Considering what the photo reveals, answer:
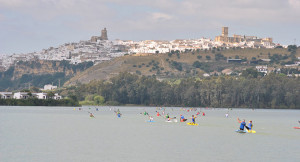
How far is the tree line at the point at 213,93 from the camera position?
17550cm

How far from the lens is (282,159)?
161ft

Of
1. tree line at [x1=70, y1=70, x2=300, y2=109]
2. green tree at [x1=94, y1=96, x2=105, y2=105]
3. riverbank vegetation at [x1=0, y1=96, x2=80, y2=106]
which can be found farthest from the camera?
green tree at [x1=94, y1=96, x2=105, y2=105]

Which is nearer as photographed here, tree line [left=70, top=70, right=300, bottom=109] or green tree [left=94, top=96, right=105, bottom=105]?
tree line [left=70, top=70, right=300, bottom=109]

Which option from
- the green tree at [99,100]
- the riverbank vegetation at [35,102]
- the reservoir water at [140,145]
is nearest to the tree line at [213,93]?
the green tree at [99,100]

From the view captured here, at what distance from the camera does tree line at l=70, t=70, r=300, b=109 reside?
576 feet

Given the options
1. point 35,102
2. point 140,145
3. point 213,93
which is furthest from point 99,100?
point 140,145

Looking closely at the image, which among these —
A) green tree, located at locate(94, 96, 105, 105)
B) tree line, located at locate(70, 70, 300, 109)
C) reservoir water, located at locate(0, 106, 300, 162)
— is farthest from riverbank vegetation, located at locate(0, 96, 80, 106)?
reservoir water, located at locate(0, 106, 300, 162)

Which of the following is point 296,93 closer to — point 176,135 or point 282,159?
point 176,135

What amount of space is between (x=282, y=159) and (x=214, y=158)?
5.93 m

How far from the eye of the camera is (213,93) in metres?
179

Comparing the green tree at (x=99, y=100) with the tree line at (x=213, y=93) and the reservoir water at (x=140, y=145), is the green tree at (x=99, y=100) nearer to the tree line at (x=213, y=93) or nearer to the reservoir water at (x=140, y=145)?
the tree line at (x=213, y=93)

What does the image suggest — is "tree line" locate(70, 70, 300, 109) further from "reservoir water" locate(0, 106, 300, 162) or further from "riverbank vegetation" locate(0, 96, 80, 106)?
"reservoir water" locate(0, 106, 300, 162)

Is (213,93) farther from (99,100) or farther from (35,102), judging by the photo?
(35,102)

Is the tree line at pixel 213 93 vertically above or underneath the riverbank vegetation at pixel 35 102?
above
